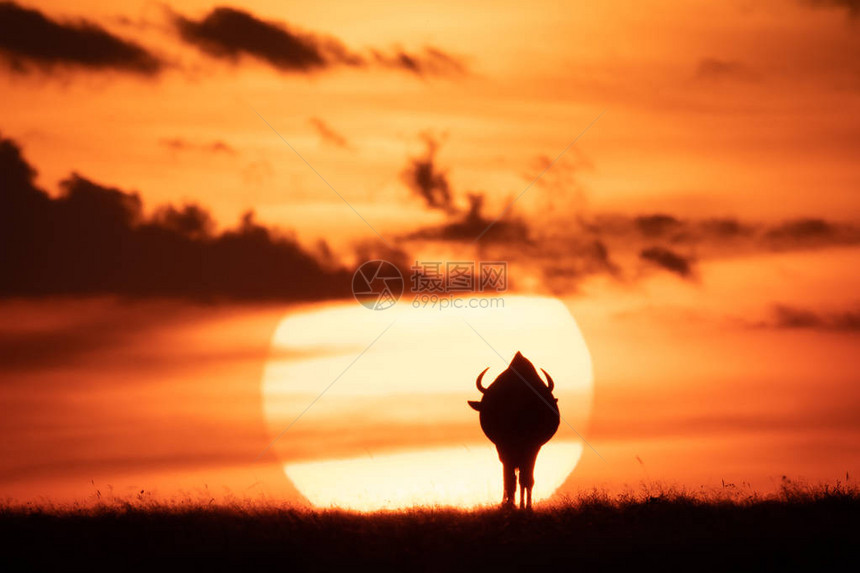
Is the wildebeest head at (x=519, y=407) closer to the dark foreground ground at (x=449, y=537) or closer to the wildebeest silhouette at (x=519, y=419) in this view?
the wildebeest silhouette at (x=519, y=419)

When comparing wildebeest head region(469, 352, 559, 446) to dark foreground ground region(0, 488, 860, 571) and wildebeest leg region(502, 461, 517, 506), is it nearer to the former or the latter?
wildebeest leg region(502, 461, 517, 506)

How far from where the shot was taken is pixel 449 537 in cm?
1709

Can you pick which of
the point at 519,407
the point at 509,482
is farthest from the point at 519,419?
the point at 509,482

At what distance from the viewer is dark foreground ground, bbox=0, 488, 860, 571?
1602cm

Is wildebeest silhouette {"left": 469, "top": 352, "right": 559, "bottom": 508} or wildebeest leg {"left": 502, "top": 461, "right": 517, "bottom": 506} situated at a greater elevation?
wildebeest silhouette {"left": 469, "top": 352, "right": 559, "bottom": 508}

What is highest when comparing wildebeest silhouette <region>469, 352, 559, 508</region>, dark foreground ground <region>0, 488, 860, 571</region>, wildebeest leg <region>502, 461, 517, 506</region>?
wildebeest silhouette <region>469, 352, 559, 508</region>

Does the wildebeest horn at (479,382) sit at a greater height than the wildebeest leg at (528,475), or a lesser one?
greater

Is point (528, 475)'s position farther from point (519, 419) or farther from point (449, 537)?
point (449, 537)

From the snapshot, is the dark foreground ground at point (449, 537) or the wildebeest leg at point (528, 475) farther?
the wildebeest leg at point (528, 475)

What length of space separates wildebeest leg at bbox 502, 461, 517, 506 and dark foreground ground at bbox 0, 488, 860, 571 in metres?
1.53

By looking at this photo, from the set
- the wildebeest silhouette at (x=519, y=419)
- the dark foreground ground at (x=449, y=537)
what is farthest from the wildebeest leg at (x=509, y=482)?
the dark foreground ground at (x=449, y=537)

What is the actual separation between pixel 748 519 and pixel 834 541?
194 cm

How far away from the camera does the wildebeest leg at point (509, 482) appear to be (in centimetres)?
2104

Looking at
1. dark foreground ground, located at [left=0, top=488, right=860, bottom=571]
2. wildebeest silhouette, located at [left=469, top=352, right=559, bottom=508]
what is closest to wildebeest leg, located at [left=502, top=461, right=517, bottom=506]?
wildebeest silhouette, located at [left=469, top=352, right=559, bottom=508]
